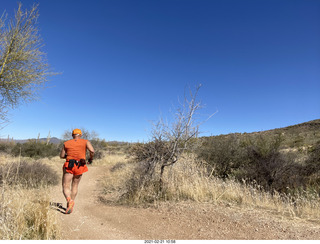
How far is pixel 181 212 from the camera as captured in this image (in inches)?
193

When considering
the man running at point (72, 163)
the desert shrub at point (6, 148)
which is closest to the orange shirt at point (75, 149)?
the man running at point (72, 163)

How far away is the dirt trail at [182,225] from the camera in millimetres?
3811

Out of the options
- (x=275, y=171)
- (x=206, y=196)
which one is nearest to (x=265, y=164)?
(x=275, y=171)

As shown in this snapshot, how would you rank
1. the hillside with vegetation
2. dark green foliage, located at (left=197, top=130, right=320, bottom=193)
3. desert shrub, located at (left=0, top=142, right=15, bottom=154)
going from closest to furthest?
the hillside with vegetation, dark green foliage, located at (left=197, top=130, right=320, bottom=193), desert shrub, located at (left=0, top=142, right=15, bottom=154)

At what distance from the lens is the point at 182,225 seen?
4273 mm

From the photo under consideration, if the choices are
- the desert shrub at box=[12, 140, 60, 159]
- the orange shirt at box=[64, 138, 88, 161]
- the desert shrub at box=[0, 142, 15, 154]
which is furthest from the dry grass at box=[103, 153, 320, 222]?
the desert shrub at box=[0, 142, 15, 154]

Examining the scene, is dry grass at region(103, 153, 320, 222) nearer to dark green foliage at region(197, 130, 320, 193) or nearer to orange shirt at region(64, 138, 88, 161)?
dark green foliage at region(197, 130, 320, 193)

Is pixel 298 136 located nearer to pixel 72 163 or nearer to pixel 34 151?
pixel 34 151

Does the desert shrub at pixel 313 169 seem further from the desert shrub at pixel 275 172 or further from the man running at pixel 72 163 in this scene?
the man running at pixel 72 163

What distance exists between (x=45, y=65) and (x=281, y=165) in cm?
1069

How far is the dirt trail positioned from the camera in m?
3.81

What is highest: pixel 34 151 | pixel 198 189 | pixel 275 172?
pixel 275 172

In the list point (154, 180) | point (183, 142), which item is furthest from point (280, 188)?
point (154, 180)

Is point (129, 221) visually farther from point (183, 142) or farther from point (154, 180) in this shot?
point (183, 142)
